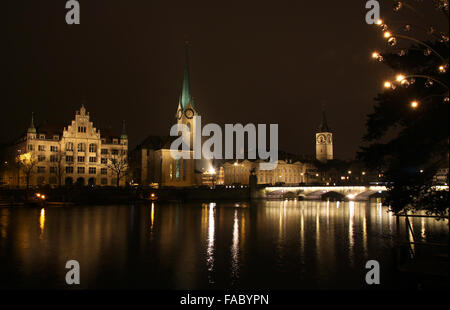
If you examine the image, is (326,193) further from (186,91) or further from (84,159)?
(84,159)

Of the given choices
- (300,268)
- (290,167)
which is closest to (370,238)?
(300,268)

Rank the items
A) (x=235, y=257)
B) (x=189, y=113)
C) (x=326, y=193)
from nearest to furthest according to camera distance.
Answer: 1. (x=235, y=257)
2. (x=326, y=193)
3. (x=189, y=113)

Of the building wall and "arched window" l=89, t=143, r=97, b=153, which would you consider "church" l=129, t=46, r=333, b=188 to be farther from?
"arched window" l=89, t=143, r=97, b=153

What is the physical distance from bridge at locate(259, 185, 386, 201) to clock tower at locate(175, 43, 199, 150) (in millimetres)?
29344

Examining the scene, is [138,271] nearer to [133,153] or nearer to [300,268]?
[300,268]

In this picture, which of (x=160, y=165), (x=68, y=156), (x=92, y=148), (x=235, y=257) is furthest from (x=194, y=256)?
(x=160, y=165)

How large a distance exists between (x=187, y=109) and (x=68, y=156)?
44.7 m

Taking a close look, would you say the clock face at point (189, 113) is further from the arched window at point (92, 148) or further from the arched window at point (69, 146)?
the arched window at point (69, 146)

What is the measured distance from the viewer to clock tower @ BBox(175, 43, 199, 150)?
426 ft

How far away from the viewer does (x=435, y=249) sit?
79.3 feet

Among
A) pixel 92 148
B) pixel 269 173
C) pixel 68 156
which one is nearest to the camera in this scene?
pixel 68 156

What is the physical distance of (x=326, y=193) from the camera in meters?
120
